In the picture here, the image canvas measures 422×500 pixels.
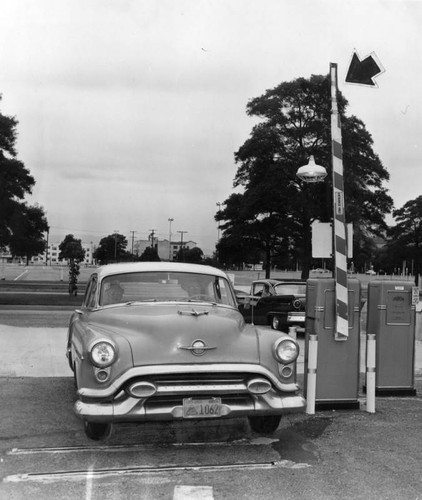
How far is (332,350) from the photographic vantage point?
22.7 feet

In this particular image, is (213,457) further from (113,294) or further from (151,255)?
(151,255)

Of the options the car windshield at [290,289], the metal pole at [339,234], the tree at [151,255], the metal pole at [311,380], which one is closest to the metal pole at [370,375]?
the metal pole at [339,234]

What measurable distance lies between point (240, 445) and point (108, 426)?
1.15m

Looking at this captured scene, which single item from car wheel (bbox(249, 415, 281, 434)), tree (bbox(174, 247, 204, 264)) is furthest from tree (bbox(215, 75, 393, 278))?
car wheel (bbox(249, 415, 281, 434))

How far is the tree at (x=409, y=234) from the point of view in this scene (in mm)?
73562

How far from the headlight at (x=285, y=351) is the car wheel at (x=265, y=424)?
0.58 m

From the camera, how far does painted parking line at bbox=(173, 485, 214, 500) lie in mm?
4086

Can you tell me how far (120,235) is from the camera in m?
110

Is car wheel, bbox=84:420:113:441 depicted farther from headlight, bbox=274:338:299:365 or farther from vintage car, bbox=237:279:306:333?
vintage car, bbox=237:279:306:333

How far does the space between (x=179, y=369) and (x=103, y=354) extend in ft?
2.06

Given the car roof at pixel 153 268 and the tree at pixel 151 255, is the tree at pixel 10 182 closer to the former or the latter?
the car roof at pixel 153 268

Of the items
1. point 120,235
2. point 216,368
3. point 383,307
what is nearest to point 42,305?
point 383,307

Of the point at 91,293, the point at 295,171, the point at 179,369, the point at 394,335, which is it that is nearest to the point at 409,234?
the point at 295,171

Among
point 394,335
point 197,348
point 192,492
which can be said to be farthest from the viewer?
point 394,335
